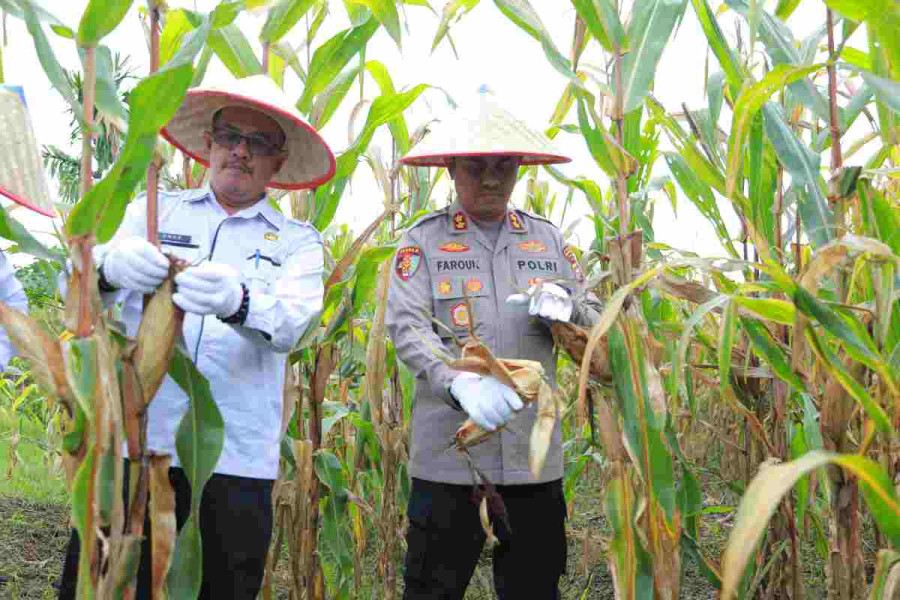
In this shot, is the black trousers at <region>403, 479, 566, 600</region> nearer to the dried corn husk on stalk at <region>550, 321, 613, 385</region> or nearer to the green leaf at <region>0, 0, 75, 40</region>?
the dried corn husk on stalk at <region>550, 321, 613, 385</region>

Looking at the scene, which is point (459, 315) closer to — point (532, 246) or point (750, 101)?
point (532, 246)

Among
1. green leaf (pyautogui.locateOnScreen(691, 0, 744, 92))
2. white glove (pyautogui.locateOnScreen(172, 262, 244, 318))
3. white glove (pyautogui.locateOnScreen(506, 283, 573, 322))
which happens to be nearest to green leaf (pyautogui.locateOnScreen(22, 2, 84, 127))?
white glove (pyautogui.locateOnScreen(172, 262, 244, 318))

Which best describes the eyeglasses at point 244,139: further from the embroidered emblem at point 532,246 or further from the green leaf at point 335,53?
the embroidered emblem at point 532,246

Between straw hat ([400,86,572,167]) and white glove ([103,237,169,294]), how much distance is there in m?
0.69

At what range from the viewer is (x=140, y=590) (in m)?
1.37

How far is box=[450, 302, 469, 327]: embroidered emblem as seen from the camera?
1.71 meters

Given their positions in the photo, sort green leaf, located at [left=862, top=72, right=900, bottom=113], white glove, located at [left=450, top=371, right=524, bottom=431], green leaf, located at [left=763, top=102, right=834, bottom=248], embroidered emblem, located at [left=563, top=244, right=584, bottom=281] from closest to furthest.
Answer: green leaf, located at [left=862, top=72, right=900, bottom=113] → green leaf, located at [left=763, top=102, right=834, bottom=248] → white glove, located at [left=450, top=371, right=524, bottom=431] → embroidered emblem, located at [left=563, top=244, right=584, bottom=281]

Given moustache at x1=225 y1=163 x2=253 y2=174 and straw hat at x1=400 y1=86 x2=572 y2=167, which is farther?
straw hat at x1=400 y1=86 x2=572 y2=167

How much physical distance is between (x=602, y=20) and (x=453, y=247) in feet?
2.19

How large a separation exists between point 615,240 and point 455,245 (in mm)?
568

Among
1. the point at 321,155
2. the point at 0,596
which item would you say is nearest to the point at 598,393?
the point at 321,155

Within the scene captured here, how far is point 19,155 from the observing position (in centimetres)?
114

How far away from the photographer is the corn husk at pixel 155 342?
984mm

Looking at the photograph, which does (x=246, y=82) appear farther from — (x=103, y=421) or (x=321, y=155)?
(x=103, y=421)
